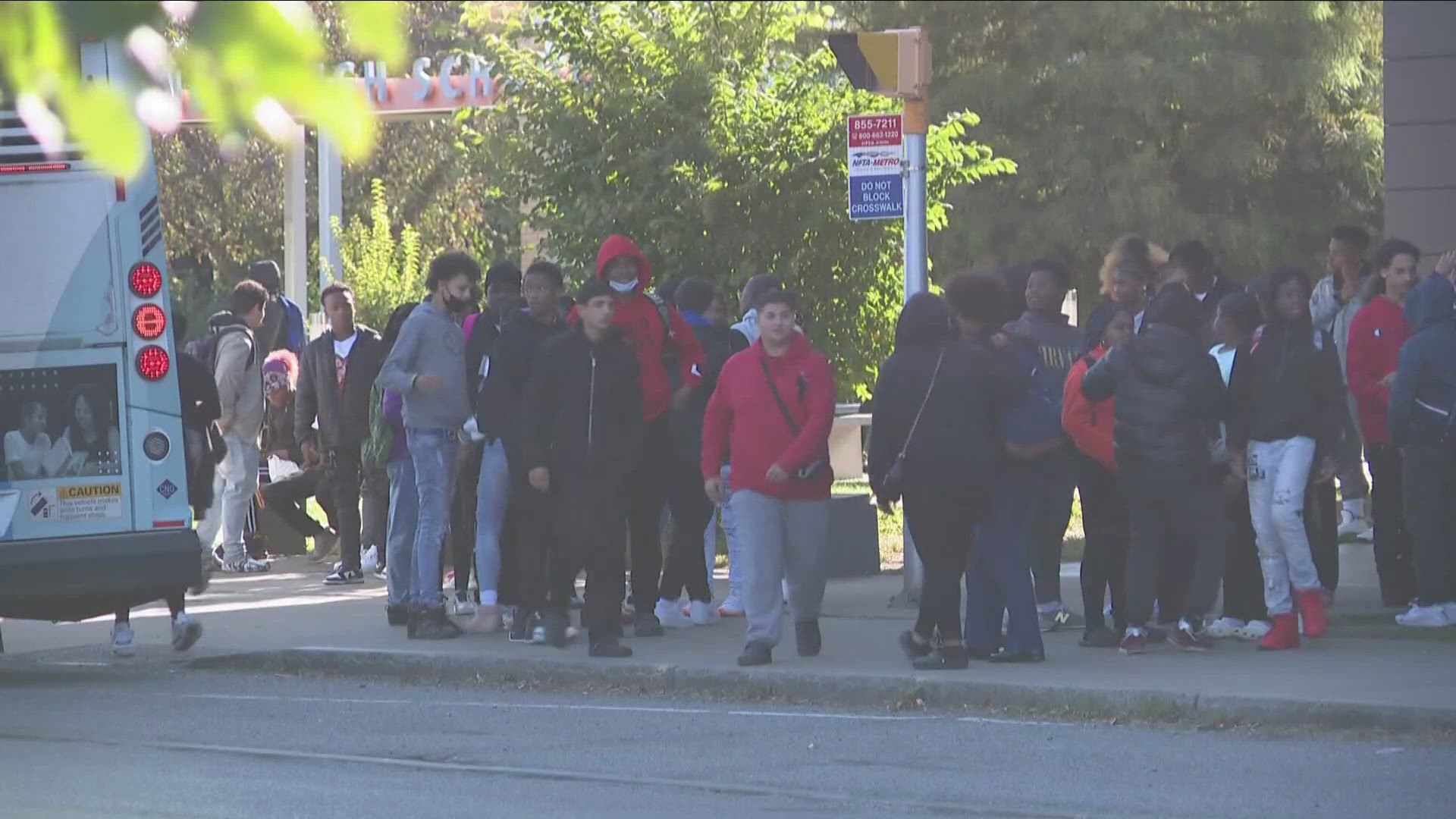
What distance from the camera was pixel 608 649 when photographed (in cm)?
1053

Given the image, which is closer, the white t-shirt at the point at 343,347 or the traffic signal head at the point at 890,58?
the traffic signal head at the point at 890,58

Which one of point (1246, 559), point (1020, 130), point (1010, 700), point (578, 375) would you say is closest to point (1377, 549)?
point (1246, 559)

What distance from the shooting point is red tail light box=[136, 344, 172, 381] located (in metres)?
10.3

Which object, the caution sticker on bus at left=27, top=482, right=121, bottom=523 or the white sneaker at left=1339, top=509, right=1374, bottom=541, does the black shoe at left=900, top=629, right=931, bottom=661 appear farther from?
the white sneaker at left=1339, top=509, right=1374, bottom=541

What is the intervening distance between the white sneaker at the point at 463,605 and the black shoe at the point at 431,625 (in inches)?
52.1

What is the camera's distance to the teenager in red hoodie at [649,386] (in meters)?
11.2

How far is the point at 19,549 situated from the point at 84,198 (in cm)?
159

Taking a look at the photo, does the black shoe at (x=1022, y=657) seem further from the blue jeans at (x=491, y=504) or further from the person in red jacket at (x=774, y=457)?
the blue jeans at (x=491, y=504)

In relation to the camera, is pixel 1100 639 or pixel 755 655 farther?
pixel 1100 639

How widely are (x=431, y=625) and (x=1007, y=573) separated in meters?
3.04

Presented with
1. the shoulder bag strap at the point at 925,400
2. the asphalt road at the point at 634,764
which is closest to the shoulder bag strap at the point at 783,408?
the shoulder bag strap at the point at 925,400

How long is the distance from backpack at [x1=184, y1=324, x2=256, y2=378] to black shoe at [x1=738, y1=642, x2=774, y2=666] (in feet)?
19.8

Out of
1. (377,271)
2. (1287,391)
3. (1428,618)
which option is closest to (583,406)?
(1287,391)

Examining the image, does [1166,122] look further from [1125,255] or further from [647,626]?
[647,626]
